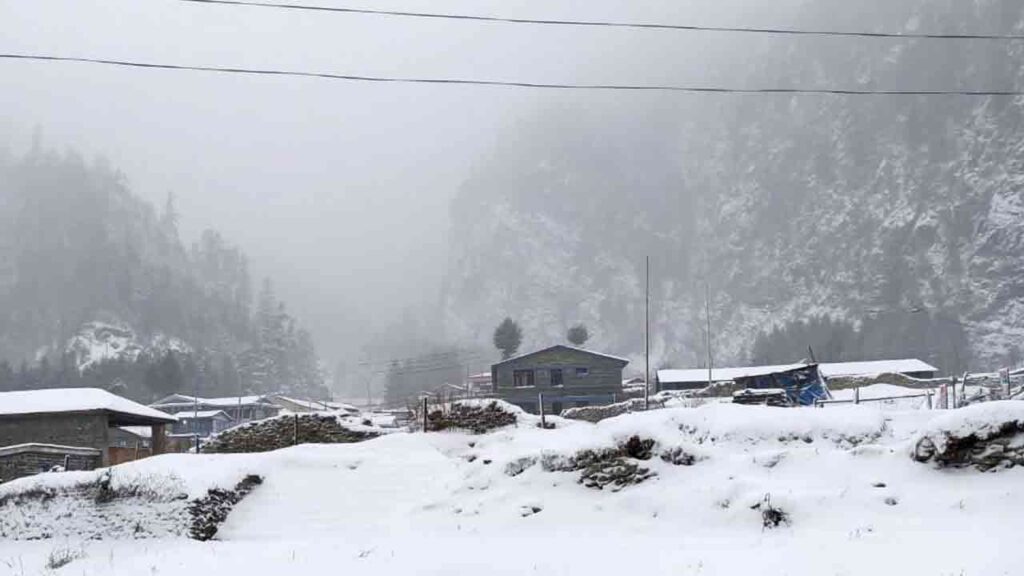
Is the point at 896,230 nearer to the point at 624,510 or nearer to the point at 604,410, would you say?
the point at 604,410

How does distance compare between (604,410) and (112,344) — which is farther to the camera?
(112,344)

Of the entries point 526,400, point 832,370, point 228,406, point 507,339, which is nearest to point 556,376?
point 526,400

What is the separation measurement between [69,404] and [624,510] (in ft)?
112

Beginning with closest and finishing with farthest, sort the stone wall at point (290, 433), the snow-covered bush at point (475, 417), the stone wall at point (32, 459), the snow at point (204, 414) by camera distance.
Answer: the snow-covered bush at point (475, 417) < the stone wall at point (32, 459) < the stone wall at point (290, 433) < the snow at point (204, 414)

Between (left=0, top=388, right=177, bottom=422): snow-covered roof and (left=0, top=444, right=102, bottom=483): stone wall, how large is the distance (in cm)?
1355

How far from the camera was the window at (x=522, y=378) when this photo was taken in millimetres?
75200

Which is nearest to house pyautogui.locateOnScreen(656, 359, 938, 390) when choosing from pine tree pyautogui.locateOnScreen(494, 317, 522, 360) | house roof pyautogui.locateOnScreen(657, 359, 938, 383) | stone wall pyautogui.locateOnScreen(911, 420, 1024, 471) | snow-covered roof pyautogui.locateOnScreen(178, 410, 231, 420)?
house roof pyautogui.locateOnScreen(657, 359, 938, 383)

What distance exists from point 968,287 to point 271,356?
4911 inches

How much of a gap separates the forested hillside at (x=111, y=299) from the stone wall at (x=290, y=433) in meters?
102

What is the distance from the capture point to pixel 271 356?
15438cm

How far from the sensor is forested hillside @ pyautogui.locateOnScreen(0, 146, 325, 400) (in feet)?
487

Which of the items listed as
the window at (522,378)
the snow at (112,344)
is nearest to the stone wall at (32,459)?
the window at (522,378)

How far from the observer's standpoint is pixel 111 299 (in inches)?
6255

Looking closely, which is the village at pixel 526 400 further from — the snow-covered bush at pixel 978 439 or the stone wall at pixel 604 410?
the snow-covered bush at pixel 978 439
